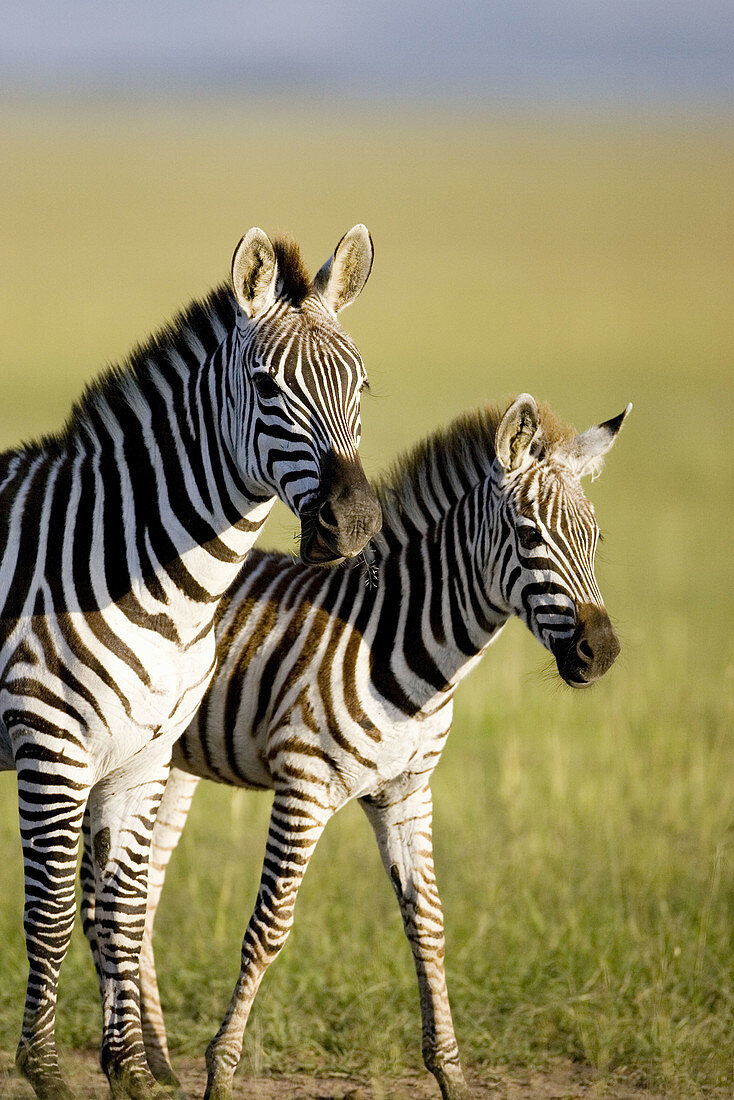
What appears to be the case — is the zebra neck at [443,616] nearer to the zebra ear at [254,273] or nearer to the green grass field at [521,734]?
the green grass field at [521,734]

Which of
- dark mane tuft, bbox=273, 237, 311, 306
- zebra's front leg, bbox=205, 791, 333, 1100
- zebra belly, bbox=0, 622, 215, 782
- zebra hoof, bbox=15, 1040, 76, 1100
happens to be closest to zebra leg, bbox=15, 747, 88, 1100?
zebra hoof, bbox=15, 1040, 76, 1100

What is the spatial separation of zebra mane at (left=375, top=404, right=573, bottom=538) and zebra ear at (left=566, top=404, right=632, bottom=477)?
15 centimetres

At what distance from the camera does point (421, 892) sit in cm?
584

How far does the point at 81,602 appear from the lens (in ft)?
16.2

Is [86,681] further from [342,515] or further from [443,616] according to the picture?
[443,616]

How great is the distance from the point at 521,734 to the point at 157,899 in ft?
18.1

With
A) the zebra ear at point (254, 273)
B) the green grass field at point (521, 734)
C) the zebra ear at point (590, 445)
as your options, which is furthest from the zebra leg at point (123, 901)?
the zebra ear at point (590, 445)

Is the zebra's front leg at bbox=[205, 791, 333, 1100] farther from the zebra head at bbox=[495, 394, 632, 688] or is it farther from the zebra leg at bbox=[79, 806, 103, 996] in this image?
the zebra head at bbox=[495, 394, 632, 688]

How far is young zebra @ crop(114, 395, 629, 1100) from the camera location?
211 inches

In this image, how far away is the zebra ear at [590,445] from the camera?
18.3 feet

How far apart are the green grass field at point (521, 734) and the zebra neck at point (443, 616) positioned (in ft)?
3.30

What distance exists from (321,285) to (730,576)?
1360 cm

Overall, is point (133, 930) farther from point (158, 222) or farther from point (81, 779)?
point (158, 222)

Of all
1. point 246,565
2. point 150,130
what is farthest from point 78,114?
point 246,565
